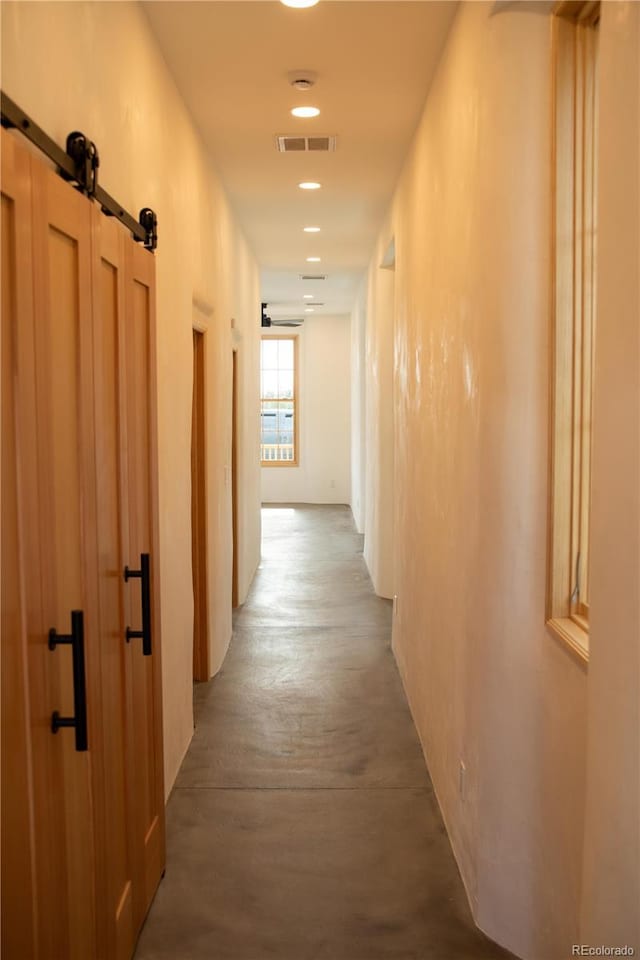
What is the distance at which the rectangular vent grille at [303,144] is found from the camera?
475 cm

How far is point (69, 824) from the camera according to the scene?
1965 millimetres

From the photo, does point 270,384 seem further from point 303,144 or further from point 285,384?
point 303,144

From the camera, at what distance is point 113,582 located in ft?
7.88

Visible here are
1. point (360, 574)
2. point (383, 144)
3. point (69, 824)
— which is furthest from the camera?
point (360, 574)

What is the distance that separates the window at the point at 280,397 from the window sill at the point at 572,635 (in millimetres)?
12079

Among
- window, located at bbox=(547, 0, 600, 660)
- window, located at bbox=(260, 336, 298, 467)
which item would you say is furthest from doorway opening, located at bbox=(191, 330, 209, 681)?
window, located at bbox=(260, 336, 298, 467)

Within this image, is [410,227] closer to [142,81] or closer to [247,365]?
[142,81]

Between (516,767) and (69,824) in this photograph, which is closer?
(69,824)

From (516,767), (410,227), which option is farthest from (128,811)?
(410,227)

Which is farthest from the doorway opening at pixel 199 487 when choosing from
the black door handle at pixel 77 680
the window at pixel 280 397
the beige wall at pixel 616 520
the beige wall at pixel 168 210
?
the window at pixel 280 397

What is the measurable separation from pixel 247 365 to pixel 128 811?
18.4 feet

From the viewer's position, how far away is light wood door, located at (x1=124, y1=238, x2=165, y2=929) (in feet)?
8.58

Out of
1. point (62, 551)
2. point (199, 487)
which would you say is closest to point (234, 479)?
point (199, 487)

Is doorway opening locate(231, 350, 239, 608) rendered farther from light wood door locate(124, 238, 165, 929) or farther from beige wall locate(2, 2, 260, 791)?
light wood door locate(124, 238, 165, 929)
